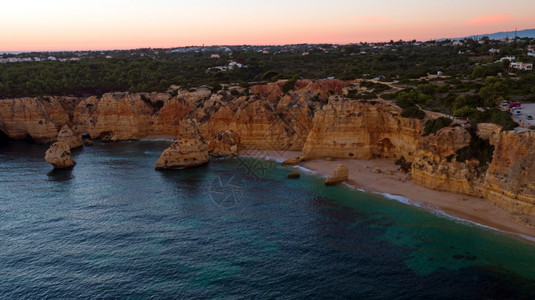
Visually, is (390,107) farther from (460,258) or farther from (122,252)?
(122,252)

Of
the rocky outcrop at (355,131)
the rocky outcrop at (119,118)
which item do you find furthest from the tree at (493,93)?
the rocky outcrop at (119,118)

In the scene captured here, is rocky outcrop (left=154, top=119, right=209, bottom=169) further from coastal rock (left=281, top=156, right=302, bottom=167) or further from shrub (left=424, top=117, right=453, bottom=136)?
shrub (left=424, top=117, right=453, bottom=136)

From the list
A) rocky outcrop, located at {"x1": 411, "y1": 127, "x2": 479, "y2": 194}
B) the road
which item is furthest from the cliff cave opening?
the road

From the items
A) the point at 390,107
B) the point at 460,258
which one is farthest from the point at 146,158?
the point at 460,258

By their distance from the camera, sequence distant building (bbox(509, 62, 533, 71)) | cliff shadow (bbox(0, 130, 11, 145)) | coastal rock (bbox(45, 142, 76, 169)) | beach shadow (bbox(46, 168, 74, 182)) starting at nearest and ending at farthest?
1. beach shadow (bbox(46, 168, 74, 182))
2. coastal rock (bbox(45, 142, 76, 169))
3. distant building (bbox(509, 62, 533, 71))
4. cliff shadow (bbox(0, 130, 11, 145))

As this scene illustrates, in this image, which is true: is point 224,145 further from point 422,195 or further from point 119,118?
point 422,195

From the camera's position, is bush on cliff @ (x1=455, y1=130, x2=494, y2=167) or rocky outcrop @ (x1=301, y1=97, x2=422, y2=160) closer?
bush on cliff @ (x1=455, y1=130, x2=494, y2=167)
